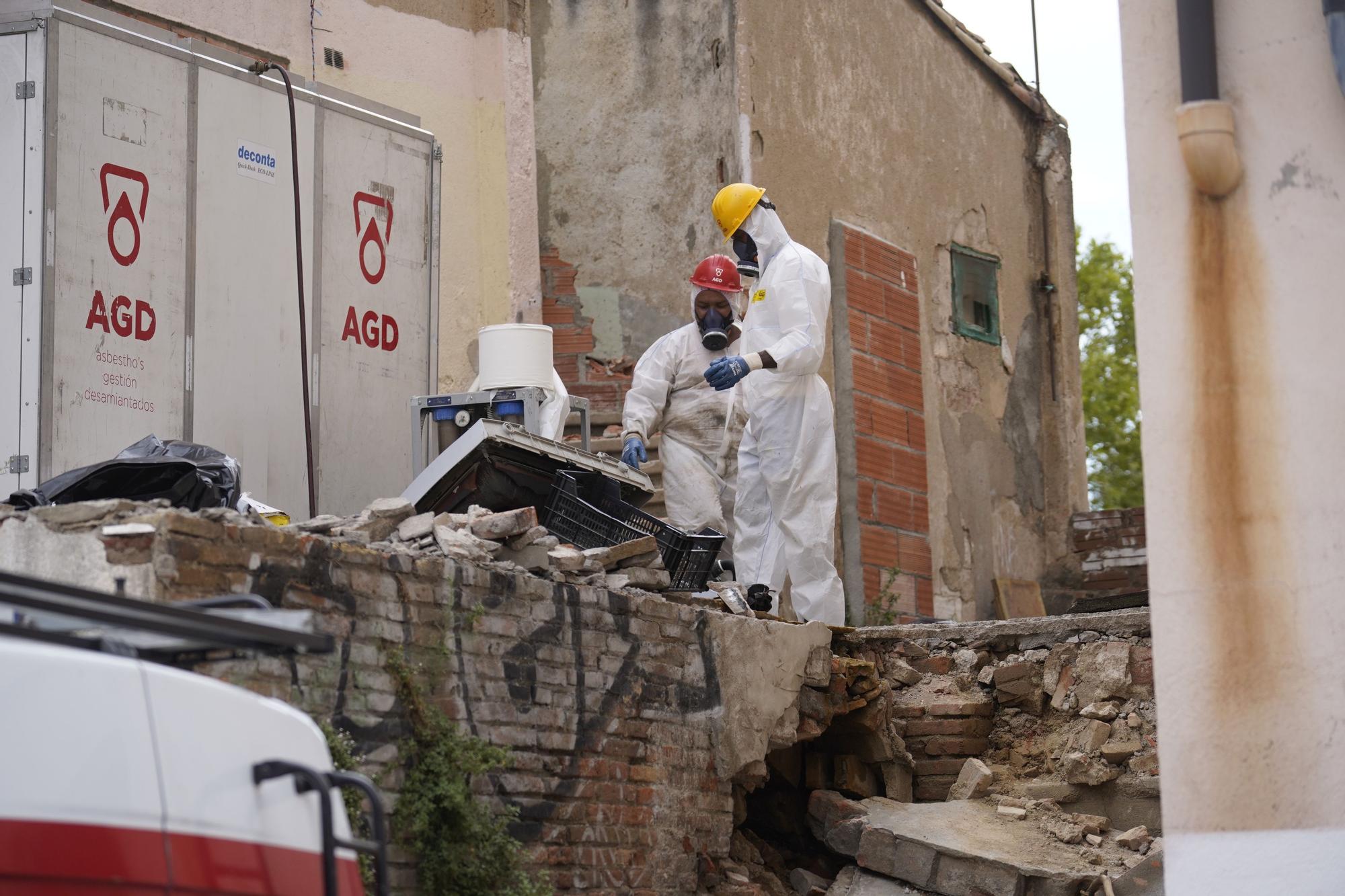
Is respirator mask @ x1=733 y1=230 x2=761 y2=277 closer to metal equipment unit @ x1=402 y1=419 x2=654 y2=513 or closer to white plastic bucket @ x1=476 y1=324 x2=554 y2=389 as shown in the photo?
white plastic bucket @ x1=476 y1=324 x2=554 y2=389

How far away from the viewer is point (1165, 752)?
16.1 ft

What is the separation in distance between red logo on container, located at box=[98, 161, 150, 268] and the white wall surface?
3.94 metres

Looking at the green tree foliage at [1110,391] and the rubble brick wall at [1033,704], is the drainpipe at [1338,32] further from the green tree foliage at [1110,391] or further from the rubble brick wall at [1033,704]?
the green tree foliage at [1110,391]

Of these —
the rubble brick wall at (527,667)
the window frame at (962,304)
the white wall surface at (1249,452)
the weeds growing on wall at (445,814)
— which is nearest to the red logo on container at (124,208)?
the rubble brick wall at (527,667)

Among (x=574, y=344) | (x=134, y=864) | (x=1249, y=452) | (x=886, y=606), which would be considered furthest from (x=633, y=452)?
(x=134, y=864)

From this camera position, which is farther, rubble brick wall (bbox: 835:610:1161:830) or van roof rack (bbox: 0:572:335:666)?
rubble brick wall (bbox: 835:610:1161:830)

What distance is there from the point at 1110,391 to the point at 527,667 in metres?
20.9

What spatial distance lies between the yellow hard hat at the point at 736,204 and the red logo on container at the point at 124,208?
2896mm

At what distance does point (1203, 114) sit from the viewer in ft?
16.2

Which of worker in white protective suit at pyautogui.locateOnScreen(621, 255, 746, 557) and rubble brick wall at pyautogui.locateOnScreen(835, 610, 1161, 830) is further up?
worker in white protective suit at pyautogui.locateOnScreen(621, 255, 746, 557)

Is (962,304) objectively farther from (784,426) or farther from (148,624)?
(148,624)

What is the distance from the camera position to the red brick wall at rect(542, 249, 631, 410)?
1151 cm

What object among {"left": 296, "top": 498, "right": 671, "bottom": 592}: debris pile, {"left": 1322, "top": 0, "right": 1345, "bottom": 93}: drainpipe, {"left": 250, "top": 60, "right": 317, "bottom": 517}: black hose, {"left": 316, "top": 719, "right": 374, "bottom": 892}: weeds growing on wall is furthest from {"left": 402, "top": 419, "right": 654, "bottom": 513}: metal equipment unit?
{"left": 1322, "top": 0, "right": 1345, "bottom": 93}: drainpipe

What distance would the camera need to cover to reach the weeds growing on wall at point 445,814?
534 cm
